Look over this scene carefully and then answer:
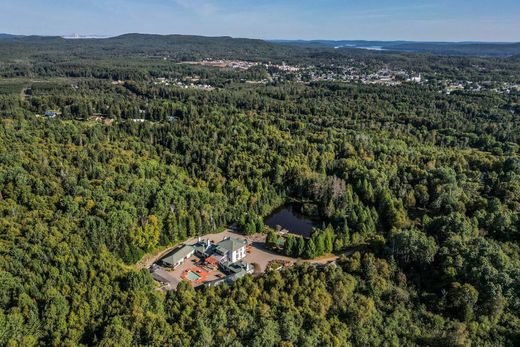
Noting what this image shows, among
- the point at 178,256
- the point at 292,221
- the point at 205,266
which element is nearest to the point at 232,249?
the point at 205,266

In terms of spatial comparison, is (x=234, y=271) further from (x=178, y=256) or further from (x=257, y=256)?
(x=178, y=256)

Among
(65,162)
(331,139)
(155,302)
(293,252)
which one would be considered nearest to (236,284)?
(155,302)

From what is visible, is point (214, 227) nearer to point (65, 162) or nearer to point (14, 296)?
point (14, 296)

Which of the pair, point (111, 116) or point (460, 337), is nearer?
point (460, 337)

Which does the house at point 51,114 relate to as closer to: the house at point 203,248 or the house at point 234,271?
the house at point 203,248

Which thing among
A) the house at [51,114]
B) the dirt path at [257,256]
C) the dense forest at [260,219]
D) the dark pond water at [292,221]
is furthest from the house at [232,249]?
the house at [51,114]

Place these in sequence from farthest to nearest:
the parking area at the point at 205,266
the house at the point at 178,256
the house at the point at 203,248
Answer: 1. the house at the point at 203,248
2. the house at the point at 178,256
3. the parking area at the point at 205,266

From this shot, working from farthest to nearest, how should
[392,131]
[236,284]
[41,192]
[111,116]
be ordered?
[111,116] < [392,131] < [41,192] < [236,284]
